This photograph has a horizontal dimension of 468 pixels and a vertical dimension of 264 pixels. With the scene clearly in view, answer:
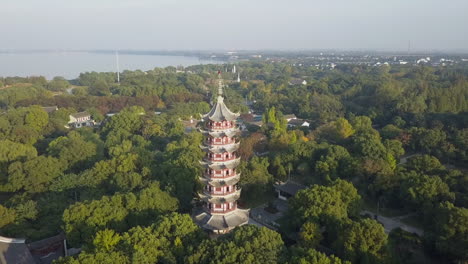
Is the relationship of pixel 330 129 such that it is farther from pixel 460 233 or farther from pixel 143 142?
pixel 460 233

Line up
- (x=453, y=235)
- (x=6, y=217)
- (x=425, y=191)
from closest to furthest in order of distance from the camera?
(x=453, y=235)
(x=6, y=217)
(x=425, y=191)

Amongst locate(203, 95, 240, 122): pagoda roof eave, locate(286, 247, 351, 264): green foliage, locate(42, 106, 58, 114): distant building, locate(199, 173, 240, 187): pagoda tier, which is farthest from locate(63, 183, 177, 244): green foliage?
locate(42, 106, 58, 114): distant building

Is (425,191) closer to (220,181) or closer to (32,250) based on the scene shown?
(220,181)

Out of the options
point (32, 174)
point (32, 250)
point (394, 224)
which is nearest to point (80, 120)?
point (32, 174)

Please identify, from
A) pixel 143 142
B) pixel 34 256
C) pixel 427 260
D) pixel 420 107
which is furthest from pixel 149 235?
pixel 420 107

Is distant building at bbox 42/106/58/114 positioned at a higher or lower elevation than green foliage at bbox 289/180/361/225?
higher

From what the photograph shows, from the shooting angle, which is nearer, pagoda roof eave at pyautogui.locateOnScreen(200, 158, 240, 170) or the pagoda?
the pagoda

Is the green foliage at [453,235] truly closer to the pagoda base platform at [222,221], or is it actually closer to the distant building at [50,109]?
the pagoda base platform at [222,221]

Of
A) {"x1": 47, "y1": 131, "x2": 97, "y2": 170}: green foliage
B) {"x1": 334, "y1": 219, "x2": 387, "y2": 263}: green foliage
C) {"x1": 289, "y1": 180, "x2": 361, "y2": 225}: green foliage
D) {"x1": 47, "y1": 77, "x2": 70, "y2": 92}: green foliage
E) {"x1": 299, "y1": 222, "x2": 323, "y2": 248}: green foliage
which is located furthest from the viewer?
{"x1": 47, "y1": 77, "x2": 70, "y2": 92}: green foliage

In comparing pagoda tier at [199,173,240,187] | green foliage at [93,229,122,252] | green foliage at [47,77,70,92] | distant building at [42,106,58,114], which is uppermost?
green foliage at [47,77,70,92]

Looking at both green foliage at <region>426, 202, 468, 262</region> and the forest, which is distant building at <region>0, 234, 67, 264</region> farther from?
green foliage at <region>426, 202, 468, 262</region>
